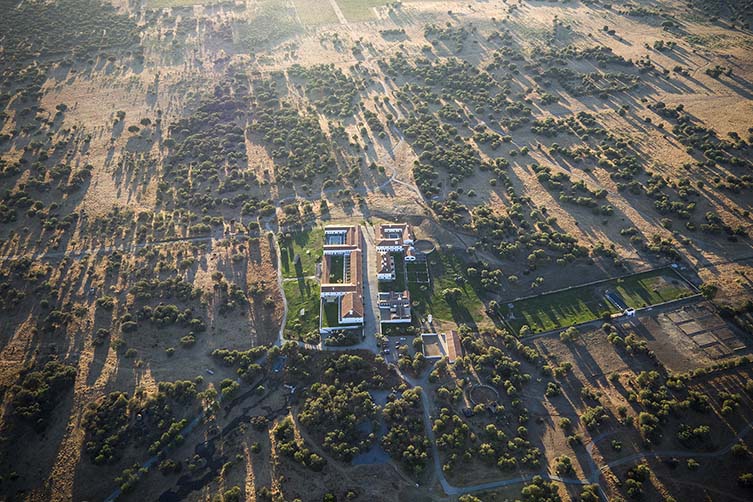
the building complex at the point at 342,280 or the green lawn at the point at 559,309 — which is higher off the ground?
the building complex at the point at 342,280

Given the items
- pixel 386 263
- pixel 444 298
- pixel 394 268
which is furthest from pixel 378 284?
pixel 444 298

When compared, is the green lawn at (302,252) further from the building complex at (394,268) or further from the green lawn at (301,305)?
the building complex at (394,268)

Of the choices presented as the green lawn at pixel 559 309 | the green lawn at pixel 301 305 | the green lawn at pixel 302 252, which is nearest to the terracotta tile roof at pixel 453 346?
the green lawn at pixel 559 309

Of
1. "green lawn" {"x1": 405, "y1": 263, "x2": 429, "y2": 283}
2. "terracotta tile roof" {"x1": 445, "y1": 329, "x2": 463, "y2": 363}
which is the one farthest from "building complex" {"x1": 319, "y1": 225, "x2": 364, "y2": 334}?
"terracotta tile roof" {"x1": 445, "y1": 329, "x2": 463, "y2": 363}

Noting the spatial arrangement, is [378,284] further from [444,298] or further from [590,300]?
[590,300]

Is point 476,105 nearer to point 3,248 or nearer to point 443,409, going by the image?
point 443,409
